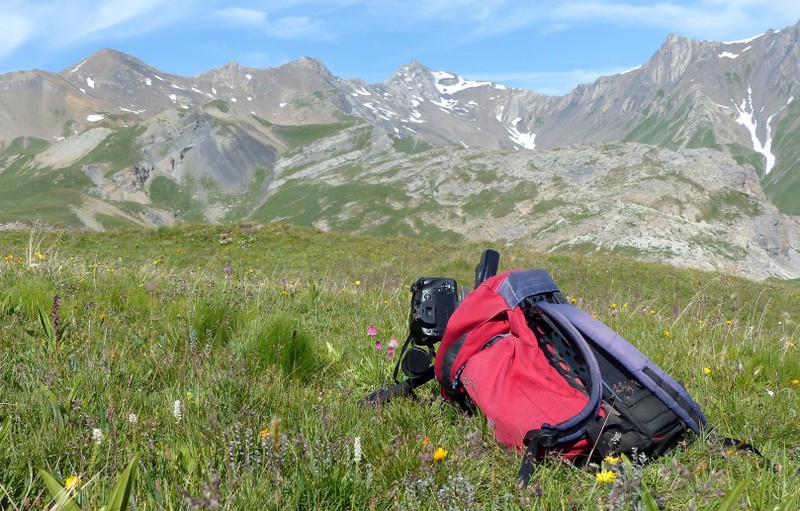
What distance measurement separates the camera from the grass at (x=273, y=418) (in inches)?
73.7

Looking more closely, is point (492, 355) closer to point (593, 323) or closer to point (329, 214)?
point (593, 323)

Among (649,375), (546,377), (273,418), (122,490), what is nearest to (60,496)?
(122,490)

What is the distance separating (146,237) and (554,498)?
926 inches

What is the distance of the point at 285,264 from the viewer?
61.9 feet

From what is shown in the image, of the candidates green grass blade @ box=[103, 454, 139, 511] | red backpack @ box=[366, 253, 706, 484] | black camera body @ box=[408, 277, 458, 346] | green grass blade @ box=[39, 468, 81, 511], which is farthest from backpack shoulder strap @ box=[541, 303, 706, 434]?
green grass blade @ box=[39, 468, 81, 511]

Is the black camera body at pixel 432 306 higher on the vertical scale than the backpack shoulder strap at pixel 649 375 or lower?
higher

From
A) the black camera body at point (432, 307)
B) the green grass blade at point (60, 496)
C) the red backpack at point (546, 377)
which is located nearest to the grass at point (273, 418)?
the green grass blade at point (60, 496)

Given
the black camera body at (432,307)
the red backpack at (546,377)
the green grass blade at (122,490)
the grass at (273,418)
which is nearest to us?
the green grass blade at (122,490)

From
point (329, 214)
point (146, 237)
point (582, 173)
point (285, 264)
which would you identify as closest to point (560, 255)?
point (285, 264)

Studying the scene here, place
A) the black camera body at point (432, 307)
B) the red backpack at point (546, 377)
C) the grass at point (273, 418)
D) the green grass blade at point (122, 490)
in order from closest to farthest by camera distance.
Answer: the green grass blade at point (122, 490), the grass at point (273, 418), the red backpack at point (546, 377), the black camera body at point (432, 307)

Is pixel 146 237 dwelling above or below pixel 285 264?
above

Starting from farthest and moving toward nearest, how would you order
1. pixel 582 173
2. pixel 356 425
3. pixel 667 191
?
pixel 582 173 → pixel 667 191 → pixel 356 425

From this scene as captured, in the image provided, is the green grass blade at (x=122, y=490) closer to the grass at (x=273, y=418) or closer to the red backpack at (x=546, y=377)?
the grass at (x=273, y=418)

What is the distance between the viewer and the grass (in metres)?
1.87
